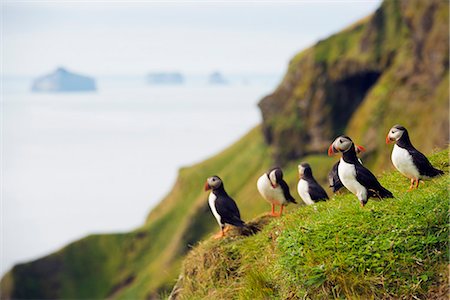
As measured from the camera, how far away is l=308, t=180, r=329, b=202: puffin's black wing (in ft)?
50.9

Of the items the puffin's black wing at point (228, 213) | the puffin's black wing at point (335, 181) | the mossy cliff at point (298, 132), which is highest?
the puffin's black wing at point (228, 213)

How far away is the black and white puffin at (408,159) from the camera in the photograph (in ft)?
42.8

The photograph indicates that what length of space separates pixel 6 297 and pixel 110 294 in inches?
821

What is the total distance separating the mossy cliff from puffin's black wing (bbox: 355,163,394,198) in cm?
8412

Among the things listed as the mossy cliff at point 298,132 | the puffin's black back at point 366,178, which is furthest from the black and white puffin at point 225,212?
the mossy cliff at point 298,132

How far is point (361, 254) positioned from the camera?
11.3m

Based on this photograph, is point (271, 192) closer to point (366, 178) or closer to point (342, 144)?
point (342, 144)

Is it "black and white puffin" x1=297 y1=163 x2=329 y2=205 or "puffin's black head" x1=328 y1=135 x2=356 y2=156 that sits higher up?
"puffin's black head" x1=328 y1=135 x2=356 y2=156

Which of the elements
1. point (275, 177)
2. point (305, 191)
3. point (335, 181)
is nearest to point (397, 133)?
point (335, 181)

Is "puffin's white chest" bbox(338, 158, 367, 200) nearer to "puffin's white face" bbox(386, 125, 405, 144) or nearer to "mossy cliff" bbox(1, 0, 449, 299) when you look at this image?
"puffin's white face" bbox(386, 125, 405, 144)

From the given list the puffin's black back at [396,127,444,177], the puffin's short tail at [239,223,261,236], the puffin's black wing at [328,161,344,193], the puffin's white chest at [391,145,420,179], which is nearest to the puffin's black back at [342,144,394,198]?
the puffin's white chest at [391,145,420,179]

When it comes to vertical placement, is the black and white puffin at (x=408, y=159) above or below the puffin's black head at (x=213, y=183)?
below

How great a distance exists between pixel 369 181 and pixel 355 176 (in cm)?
28

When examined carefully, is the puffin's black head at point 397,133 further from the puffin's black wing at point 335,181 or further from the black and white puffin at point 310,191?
the black and white puffin at point 310,191
